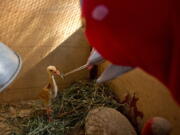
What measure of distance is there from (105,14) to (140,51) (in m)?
0.08

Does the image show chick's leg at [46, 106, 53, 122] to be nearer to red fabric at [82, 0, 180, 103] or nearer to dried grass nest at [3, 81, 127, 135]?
dried grass nest at [3, 81, 127, 135]

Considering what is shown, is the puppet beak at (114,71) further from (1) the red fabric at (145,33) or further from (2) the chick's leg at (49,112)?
(2) the chick's leg at (49,112)

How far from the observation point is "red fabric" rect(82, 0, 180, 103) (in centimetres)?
37

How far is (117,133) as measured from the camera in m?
1.09

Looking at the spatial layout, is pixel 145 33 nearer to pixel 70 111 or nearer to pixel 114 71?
pixel 114 71

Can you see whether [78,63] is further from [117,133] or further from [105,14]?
[105,14]

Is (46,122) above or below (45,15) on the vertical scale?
below

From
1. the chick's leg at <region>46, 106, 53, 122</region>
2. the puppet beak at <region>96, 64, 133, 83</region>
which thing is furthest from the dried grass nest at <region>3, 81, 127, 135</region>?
the puppet beak at <region>96, 64, 133, 83</region>

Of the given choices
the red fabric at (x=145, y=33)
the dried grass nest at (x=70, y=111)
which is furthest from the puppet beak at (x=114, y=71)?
the dried grass nest at (x=70, y=111)

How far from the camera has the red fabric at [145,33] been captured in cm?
37

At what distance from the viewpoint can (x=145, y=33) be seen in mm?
387

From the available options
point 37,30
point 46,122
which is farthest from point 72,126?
point 37,30

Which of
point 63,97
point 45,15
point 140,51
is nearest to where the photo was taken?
point 140,51

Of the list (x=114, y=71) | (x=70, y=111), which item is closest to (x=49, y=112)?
(x=70, y=111)
